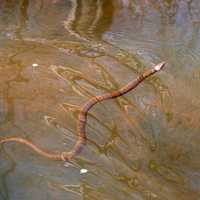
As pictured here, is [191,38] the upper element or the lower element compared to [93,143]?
upper

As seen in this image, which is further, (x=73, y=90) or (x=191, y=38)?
(x=191, y=38)

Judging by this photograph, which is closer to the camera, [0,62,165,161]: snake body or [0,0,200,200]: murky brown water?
[0,0,200,200]: murky brown water

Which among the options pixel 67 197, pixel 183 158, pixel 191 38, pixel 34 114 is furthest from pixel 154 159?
pixel 191 38

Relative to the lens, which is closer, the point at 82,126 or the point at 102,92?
the point at 82,126

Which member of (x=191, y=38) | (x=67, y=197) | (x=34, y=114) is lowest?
(x=67, y=197)

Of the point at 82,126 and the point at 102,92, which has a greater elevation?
the point at 102,92

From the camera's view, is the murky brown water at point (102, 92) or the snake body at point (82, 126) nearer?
the murky brown water at point (102, 92)

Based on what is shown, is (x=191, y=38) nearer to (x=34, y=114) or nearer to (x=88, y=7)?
(x=88, y=7)

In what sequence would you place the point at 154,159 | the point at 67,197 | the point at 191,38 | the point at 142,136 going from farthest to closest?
the point at 191,38, the point at 142,136, the point at 154,159, the point at 67,197
